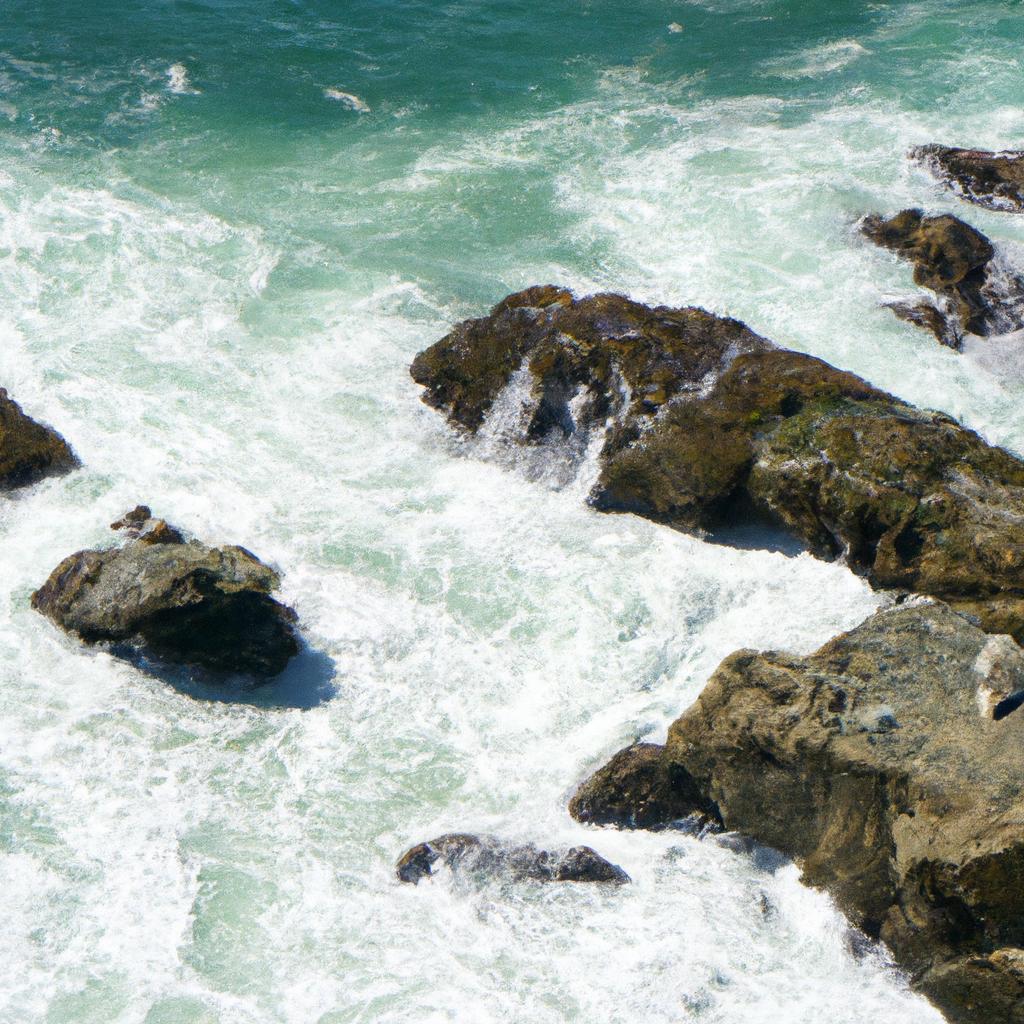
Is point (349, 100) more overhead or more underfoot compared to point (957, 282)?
more overhead

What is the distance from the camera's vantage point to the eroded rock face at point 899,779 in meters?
9.78

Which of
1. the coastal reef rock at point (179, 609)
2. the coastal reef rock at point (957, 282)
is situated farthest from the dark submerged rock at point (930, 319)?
the coastal reef rock at point (179, 609)

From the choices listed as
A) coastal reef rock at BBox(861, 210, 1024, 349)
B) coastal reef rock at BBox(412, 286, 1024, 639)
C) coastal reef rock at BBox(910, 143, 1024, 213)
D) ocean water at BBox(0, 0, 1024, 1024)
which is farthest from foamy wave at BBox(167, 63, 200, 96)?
coastal reef rock at BBox(861, 210, 1024, 349)

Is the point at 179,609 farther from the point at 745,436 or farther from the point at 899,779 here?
the point at 899,779

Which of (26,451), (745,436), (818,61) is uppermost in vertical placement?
(818,61)

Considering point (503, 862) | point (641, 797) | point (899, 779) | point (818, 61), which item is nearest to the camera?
point (899, 779)

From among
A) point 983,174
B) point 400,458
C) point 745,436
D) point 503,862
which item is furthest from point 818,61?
point 503,862

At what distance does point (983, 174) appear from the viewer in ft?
74.2

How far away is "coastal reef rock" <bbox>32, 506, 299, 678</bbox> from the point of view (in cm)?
1362

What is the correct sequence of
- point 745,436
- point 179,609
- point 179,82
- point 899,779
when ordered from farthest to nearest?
point 179,82
point 745,436
point 179,609
point 899,779

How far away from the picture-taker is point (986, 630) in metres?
12.8

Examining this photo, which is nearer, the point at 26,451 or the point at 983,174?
the point at 26,451

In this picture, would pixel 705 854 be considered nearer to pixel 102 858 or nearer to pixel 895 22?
pixel 102 858

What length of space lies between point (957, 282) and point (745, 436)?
6.45m
